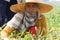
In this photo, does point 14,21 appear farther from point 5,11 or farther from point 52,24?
point 52,24

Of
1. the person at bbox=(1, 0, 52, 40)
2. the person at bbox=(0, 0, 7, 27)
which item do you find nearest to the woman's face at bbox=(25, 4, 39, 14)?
the person at bbox=(1, 0, 52, 40)

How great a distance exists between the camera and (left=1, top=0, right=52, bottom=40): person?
4.00ft

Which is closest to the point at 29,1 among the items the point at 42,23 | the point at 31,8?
the point at 31,8

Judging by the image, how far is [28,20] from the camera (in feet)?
4.08

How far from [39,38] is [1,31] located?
25cm

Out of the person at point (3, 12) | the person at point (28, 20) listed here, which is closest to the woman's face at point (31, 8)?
the person at point (28, 20)

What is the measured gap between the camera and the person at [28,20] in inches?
48.1

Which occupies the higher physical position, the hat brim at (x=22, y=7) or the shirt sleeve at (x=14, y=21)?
the hat brim at (x=22, y=7)

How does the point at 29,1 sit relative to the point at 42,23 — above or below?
above

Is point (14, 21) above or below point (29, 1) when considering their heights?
below

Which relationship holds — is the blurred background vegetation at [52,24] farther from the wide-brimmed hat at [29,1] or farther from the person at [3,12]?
the person at [3,12]

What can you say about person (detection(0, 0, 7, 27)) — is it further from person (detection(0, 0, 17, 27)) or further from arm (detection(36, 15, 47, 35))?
arm (detection(36, 15, 47, 35))

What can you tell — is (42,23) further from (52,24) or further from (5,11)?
(5,11)

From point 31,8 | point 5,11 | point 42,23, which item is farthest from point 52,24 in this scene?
point 5,11
